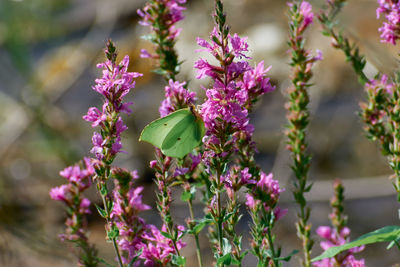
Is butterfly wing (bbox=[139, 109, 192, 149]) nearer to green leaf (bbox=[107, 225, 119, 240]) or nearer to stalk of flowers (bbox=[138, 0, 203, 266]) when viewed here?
stalk of flowers (bbox=[138, 0, 203, 266])

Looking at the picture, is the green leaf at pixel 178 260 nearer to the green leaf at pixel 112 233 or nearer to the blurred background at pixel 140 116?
the green leaf at pixel 112 233

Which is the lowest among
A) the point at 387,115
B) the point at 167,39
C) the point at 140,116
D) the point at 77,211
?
the point at 77,211

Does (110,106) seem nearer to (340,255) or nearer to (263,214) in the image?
(263,214)

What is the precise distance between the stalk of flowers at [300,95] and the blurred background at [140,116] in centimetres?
205

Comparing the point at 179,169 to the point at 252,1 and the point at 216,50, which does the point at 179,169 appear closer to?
the point at 216,50

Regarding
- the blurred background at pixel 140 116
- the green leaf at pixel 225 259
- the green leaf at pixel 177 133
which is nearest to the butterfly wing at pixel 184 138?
the green leaf at pixel 177 133

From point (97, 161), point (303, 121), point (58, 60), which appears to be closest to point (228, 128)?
point (97, 161)

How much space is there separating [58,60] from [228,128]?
6.00 metres

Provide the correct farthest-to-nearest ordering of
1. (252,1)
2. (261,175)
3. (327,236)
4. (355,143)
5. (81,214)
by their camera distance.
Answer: (252,1) < (355,143) < (327,236) < (81,214) < (261,175)

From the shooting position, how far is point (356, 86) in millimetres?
4383

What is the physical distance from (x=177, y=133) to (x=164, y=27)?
0.34m

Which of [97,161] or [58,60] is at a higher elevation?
[58,60]

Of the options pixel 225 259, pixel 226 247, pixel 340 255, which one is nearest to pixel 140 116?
pixel 340 255

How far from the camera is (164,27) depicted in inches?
49.3
